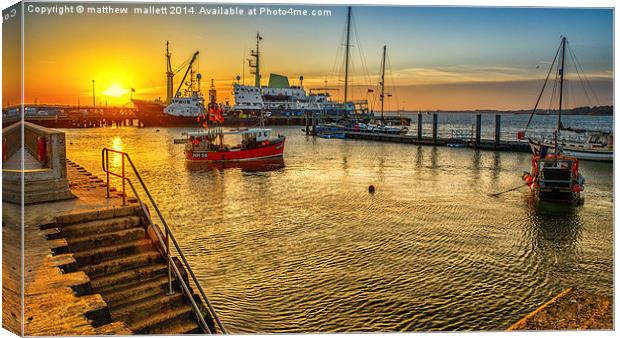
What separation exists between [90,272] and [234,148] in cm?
2561

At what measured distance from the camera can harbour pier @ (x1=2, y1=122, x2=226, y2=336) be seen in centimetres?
525

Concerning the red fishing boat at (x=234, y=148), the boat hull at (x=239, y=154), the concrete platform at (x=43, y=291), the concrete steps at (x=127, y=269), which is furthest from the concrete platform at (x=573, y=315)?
the red fishing boat at (x=234, y=148)

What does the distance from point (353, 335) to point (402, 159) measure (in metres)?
28.3

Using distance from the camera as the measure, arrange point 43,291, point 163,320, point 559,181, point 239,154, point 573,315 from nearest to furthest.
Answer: point 43,291 < point 163,320 < point 573,315 < point 559,181 < point 239,154

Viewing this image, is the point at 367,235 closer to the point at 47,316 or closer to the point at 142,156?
the point at 47,316

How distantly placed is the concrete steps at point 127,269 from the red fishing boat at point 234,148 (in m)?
23.2

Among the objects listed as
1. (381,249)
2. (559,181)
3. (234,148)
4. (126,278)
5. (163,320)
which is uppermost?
(234,148)

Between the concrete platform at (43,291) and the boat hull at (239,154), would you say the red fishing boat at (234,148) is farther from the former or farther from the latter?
the concrete platform at (43,291)

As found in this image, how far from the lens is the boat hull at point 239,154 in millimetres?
29828

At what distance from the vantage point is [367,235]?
41.7ft

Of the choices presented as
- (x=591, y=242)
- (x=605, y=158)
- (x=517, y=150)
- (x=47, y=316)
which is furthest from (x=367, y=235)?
(x=517, y=150)

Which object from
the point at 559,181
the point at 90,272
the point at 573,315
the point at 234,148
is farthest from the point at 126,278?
the point at 234,148

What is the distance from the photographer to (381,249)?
11375mm

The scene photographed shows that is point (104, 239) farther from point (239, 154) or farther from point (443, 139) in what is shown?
point (443, 139)
